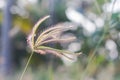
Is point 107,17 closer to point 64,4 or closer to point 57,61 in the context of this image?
point 57,61

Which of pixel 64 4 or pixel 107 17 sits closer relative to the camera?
pixel 107 17

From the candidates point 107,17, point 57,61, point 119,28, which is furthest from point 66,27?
point 57,61

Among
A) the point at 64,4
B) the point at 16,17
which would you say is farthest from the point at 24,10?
the point at 64,4

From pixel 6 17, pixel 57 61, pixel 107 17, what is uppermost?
pixel 6 17

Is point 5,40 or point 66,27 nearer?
point 66,27

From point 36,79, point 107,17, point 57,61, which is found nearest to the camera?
point 107,17

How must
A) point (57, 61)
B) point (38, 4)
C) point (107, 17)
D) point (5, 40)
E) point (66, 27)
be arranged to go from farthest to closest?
point (38, 4) → point (5, 40) → point (57, 61) → point (107, 17) → point (66, 27)

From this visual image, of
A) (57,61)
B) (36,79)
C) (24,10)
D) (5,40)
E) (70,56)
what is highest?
(24,10)

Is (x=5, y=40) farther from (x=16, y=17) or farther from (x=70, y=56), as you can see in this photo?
(x=70, y=56)

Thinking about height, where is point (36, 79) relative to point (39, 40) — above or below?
above
